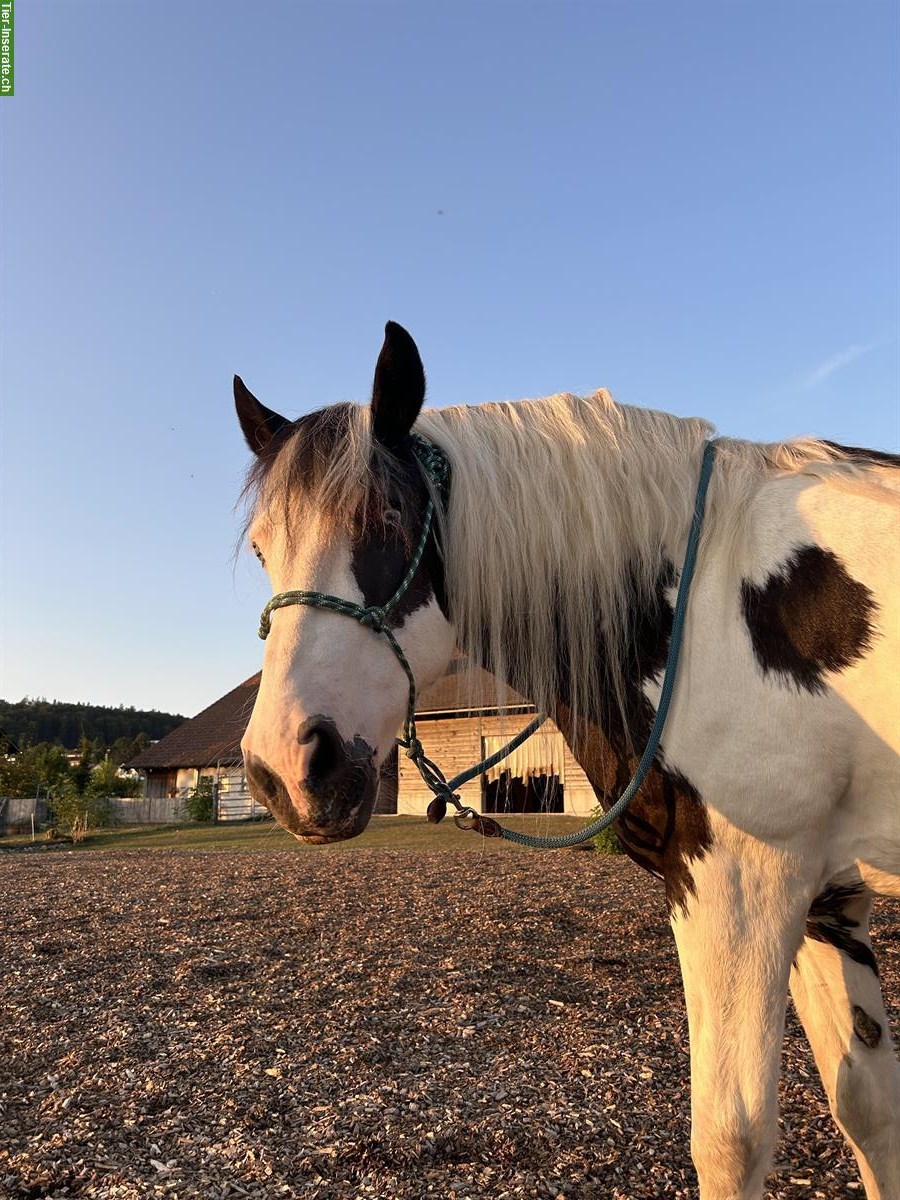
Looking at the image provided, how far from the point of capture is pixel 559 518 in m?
2.13

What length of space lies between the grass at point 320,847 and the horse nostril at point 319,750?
12.0 m

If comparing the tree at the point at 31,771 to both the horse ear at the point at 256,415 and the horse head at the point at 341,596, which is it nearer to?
the horse ear at the point at 256,415

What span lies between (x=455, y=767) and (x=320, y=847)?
17.9 ft

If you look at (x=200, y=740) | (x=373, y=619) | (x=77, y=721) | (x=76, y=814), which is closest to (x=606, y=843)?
(x=373, y=619)

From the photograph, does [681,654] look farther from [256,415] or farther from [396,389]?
[256,415]

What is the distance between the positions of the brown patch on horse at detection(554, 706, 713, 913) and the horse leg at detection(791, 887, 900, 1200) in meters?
0.49

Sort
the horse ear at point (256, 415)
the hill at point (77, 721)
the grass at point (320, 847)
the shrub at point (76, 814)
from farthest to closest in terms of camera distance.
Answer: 1. the hill at point (77, 721)
2. the shrub at point (76, 814)
3. the grass at point (320, 847)
4. the horse ear at point (256, 415)

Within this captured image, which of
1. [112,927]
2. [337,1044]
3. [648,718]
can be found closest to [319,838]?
[648,718]

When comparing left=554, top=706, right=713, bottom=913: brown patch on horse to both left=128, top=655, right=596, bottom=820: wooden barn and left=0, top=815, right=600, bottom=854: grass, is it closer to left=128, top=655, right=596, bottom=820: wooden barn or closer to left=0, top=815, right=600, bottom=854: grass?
left=128, top=655, right=596, bottom=820: wooden barn

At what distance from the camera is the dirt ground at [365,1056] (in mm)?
2943

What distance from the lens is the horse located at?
1.77 metres

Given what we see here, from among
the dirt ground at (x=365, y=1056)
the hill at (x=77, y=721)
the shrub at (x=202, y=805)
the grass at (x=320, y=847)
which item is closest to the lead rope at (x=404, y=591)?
the dirt ground at (x=365, y=1056)

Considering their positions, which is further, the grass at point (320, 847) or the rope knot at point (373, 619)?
the grass at point (320, 847)

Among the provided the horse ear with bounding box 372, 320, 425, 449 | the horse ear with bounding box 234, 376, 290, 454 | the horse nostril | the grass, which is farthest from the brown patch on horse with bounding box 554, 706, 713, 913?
the grass
